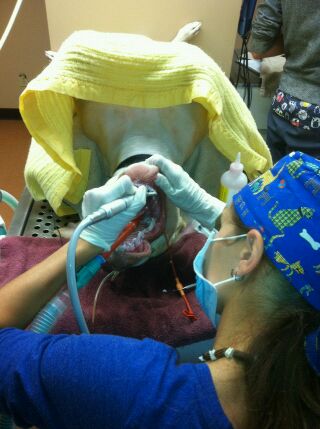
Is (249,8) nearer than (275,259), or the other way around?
(275,259)

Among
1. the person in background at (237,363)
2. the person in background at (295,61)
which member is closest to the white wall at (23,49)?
the person in background at (295,61)

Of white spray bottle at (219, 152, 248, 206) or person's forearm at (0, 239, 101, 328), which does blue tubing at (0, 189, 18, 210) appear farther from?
white spray bottle at (219, 152, 248, 206)

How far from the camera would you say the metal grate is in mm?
995

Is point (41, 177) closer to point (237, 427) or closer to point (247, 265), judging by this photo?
point (247, 265)

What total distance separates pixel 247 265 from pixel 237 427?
23 centimetres

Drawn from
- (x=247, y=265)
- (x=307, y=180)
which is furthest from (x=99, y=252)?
(x=307, y=180)

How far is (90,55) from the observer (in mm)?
790

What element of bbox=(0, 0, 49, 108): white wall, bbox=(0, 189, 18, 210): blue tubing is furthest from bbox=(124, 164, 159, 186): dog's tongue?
bbox=(0, 0, 49, 108): white wall

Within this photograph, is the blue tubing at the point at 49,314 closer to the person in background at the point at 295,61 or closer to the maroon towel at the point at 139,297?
the maroon towel at the point at 139,297

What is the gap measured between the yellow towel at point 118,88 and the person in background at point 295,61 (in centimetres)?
65

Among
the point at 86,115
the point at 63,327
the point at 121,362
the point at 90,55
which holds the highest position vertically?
the point at 90,55

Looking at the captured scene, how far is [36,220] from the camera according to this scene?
105 centimetres

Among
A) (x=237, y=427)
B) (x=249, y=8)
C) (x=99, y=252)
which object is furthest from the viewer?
(x=249, y=8)

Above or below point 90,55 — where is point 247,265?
below
